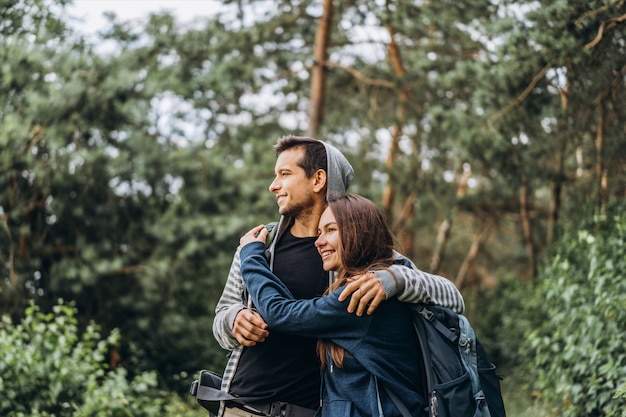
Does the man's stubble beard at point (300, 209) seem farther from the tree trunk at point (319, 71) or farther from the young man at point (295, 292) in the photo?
the tree trunk at point (319, 71)

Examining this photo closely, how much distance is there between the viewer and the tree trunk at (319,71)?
496 inches

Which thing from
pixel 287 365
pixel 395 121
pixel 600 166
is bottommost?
pixel 287 365

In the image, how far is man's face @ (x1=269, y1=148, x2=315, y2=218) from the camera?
11.7 feet

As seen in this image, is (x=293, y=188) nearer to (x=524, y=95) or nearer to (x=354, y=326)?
(x=354, y=326)

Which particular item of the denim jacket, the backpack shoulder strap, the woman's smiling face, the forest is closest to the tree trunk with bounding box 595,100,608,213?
the forest

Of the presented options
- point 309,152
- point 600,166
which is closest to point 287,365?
point 309,152

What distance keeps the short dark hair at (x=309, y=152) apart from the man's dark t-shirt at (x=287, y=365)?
47 cm

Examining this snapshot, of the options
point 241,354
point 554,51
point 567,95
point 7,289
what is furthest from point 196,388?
point 7,289

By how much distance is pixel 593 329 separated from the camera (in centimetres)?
641

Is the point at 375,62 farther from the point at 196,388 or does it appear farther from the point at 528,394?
the point at 196,388

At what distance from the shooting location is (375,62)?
15062mm

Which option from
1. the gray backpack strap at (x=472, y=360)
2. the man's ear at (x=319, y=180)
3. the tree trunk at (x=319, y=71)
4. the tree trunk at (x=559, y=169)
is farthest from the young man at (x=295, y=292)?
the tree trunk at (x=319, y=71)

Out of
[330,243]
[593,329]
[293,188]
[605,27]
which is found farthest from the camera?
[605,27]

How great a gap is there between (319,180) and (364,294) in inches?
33.7
